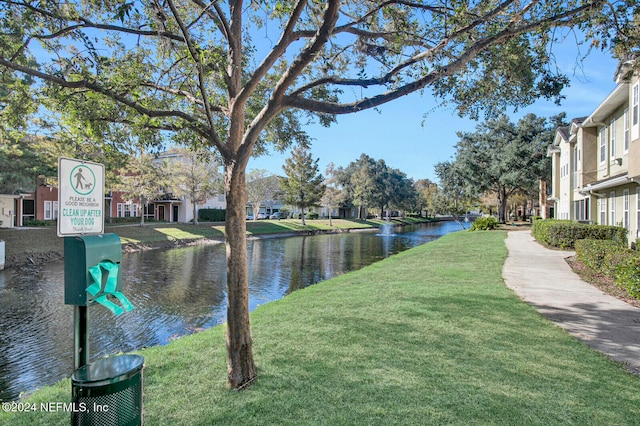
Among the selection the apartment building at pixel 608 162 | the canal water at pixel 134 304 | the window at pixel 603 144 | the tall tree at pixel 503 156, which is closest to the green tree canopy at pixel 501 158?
the tall tree at pixel 503 156

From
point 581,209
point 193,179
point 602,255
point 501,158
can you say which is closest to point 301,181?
point 193,179

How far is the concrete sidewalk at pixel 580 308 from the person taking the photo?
502 cm

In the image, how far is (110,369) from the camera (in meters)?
2.30

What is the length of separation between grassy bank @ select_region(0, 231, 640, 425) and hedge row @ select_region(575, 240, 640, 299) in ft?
8.77

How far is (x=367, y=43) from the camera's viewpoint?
17.8 ft

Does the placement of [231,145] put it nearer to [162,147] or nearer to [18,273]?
[162,147]

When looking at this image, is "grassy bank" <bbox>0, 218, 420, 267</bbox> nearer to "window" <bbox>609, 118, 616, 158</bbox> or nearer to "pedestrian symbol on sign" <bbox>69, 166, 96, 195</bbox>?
"pedestrian symbol on sign" <bbox>69, 166, 96, 195</bbox>

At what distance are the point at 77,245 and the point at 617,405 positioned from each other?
15.1 ft

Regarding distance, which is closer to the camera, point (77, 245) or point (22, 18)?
point (77, 245)

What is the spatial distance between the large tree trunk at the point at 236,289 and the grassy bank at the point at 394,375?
0.69 feet

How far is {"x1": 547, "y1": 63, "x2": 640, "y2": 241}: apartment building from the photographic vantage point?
11.7 m

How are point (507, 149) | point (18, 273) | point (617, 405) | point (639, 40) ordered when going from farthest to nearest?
point (507, 149), point (18, 273), point (639, 40), point (617, 405)

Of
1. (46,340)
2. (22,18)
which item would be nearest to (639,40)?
(22,18)

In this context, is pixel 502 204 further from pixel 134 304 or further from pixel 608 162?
pixel 134 304
